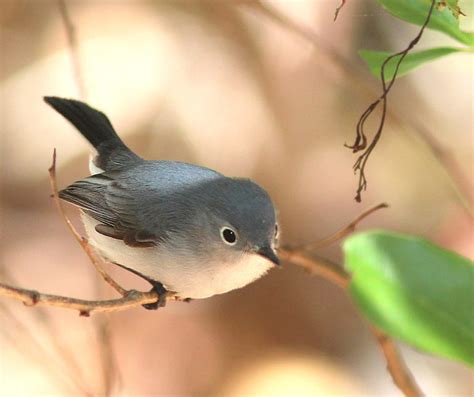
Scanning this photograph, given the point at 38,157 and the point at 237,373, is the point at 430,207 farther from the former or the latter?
the point at 38,157

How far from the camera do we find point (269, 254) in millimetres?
1396

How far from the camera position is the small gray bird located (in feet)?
4.73

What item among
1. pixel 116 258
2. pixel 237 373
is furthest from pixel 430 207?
pixel 116 258

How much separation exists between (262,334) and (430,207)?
3.44ft

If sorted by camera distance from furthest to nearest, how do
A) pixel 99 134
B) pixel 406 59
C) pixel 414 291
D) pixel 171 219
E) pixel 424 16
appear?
pixel 99 134, pixel 171 219, pixel 406 59, pixel 424 16, pixel 414 291

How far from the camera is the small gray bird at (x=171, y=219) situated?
1.44 metres

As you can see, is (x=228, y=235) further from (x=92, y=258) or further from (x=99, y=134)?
(x=99, y=134)

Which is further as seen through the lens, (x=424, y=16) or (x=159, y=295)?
(x=159, y=295)

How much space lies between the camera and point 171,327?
3389 millimetres

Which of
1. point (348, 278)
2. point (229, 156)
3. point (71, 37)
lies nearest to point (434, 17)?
point (348, 278)

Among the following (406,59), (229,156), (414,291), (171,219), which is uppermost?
(406,59)

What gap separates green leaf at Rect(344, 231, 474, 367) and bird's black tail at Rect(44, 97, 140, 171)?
1.25 metres

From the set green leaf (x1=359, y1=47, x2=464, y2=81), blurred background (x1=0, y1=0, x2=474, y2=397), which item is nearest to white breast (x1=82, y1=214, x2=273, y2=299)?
green leaf (x1=359, y1=47, x2=464, y2=81)

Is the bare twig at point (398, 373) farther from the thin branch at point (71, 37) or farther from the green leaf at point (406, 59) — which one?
the thin branch at point (71, 37)
